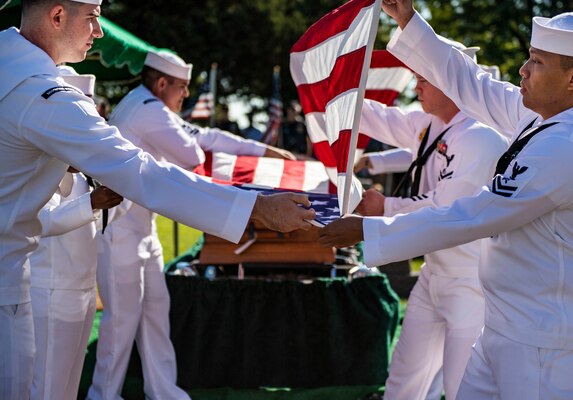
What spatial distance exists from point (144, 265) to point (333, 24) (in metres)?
2.14

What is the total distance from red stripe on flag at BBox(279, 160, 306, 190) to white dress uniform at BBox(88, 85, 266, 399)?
530 millimetres

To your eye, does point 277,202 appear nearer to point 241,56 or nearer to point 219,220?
point 219,220

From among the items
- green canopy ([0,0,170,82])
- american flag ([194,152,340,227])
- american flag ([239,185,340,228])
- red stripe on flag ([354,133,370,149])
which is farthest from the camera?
green canopy ([0,0,170,82])

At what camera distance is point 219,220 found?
101 inches

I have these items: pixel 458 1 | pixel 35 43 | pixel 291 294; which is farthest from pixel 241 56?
pixel 35 43

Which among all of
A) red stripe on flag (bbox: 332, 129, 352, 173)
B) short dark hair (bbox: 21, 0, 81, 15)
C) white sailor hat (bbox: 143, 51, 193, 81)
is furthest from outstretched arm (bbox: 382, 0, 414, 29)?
white sailor hat (bbox: 143, 51, 193, 81)

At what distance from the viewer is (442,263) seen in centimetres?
386

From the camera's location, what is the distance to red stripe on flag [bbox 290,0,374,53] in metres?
3.05

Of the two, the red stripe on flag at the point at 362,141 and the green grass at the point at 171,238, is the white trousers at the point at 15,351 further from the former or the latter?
the green grass at the point at 171,238

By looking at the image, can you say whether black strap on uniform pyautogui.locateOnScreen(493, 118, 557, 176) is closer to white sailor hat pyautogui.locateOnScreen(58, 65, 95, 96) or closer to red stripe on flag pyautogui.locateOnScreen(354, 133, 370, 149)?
red stripe on flag pyautogui.locateOnScreen(354, 133, 370, 149)

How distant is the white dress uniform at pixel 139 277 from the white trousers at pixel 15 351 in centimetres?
190

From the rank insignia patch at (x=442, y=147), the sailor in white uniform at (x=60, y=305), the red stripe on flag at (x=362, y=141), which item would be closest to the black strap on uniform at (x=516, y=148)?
the rank insignia patch at (x=442, y=147)

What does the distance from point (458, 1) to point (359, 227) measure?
19005 mm

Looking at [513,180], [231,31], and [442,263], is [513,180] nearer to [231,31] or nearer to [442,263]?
[442,263]
